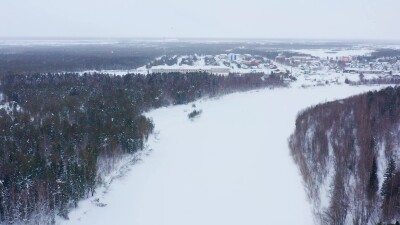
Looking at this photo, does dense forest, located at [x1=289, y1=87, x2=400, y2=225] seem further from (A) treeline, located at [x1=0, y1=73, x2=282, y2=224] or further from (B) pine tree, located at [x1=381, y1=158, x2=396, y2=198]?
(A) treeline, located at [x1=0, y1=73, x2=282, y2=224]

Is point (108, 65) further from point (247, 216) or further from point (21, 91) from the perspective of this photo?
point (247, 216)

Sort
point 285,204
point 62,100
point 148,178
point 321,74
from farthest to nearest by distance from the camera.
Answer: point 321,74, point 62,100, point 148,178, point 285,204

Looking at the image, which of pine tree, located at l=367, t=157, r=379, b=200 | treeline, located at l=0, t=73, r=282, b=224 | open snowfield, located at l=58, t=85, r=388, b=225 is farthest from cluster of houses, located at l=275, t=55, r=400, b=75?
pine tree, located at l=367, t=157, r=379, b=200

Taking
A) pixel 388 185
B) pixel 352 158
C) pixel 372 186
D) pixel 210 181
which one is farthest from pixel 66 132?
pixel 388 185

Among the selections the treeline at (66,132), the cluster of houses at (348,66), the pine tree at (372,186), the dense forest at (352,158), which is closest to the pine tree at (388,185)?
the dense forest at (352,158)

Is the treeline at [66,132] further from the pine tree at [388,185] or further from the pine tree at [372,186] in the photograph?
the pine tree at [388,185]

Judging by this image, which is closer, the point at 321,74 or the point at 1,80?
the point at 1,80

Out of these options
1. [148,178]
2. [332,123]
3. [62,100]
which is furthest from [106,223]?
[62,100]
